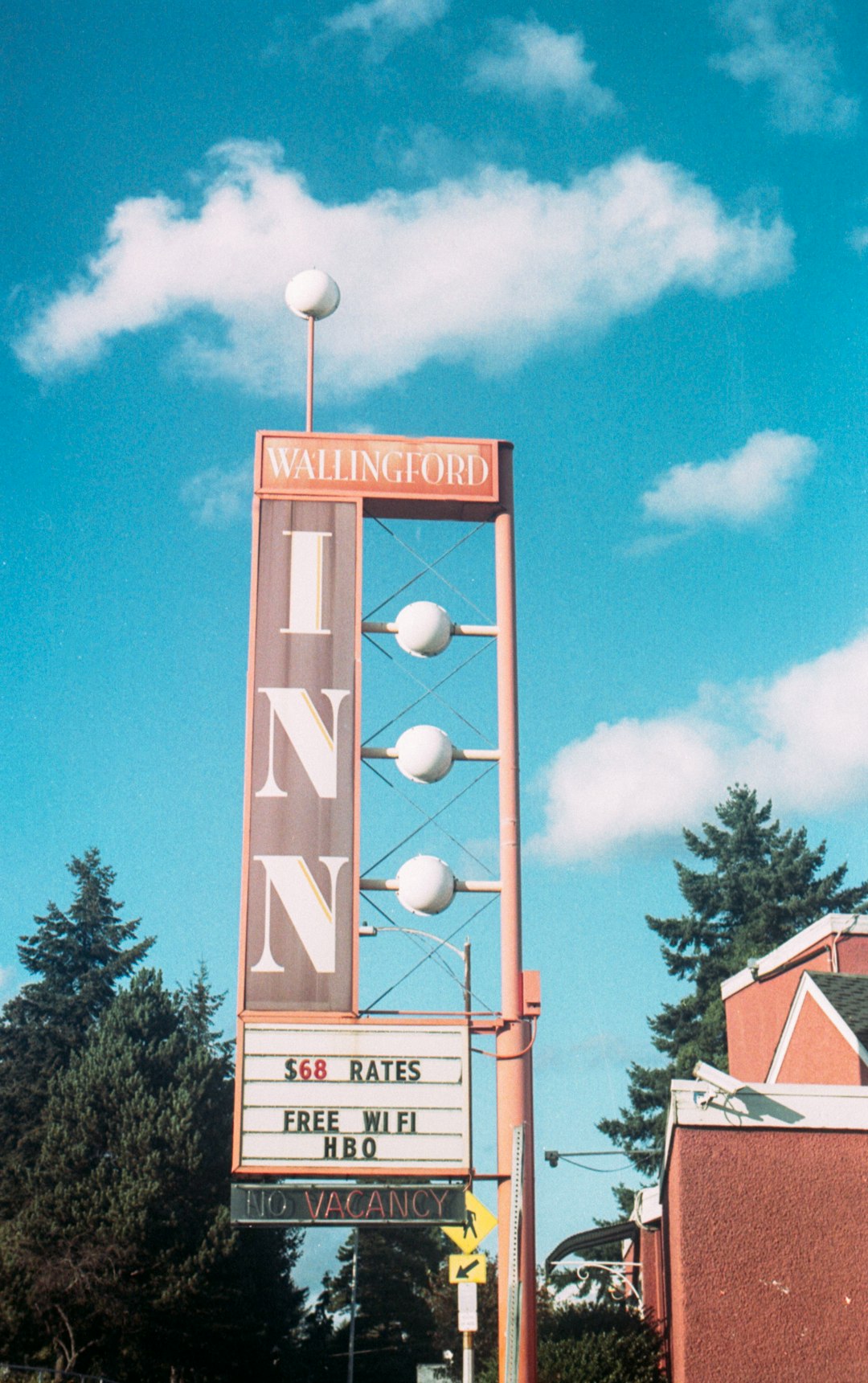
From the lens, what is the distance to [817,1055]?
27969 mm

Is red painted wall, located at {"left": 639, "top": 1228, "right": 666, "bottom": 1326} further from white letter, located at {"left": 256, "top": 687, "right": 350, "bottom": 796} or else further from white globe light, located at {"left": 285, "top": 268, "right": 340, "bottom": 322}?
white globe light, located at {"left": 285, "top": 268, "right": 340, "bottom": 322}

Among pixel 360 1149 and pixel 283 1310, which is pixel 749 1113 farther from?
pixel 283 1310

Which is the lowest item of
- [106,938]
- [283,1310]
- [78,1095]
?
[283,1310]

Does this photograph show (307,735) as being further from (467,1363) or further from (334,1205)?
(467,1363)

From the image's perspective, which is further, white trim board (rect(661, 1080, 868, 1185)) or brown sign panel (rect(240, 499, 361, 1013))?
white trim board (rect(661, 1080, 868, 1185))

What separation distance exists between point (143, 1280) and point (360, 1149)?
30.1 meters

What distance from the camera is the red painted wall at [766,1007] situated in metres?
33.1

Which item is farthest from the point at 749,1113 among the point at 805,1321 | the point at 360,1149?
the point at 360,1149

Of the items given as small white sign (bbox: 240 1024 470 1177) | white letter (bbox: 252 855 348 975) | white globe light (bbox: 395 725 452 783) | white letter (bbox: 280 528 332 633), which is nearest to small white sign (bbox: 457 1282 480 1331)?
small white sign (bbox: 240 1024 470 1177)

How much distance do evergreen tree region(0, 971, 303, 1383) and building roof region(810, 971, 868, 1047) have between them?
22890mm

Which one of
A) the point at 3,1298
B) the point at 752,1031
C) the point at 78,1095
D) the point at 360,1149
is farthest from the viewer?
the point at 78,1095

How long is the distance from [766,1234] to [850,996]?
8.44 meters

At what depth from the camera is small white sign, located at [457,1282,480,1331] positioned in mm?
19328

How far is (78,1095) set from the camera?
4631 centimetres
